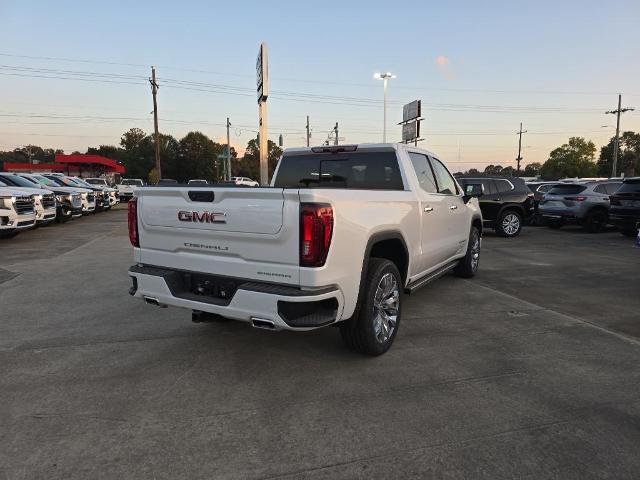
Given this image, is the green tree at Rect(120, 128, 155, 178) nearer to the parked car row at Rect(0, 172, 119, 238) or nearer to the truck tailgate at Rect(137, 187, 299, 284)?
the parked car row at Rect(0, 172, 119, 238)

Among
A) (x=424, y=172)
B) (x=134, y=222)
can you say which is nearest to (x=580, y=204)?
(x=424, y=172)

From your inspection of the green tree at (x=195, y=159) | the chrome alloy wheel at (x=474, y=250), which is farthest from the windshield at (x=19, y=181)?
the green tree at (x=195, y=159)

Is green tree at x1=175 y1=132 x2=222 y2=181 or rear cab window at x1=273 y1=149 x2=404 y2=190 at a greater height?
green tree at x1=175 y1=132 x2=222 y2=181

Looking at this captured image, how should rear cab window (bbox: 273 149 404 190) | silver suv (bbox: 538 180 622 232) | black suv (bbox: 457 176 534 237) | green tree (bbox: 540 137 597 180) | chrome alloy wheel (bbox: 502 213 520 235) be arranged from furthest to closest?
1. green tree (bbox: 540 137 597 180)
2. silver suv (bbox: 538 180 622 232)
3. chrome alloy wheel (bbox: 502 213 520 235)
4. black suv (bbox: 457 176 534 237)
5. rear cab window (bbox: 273 149 404 190)

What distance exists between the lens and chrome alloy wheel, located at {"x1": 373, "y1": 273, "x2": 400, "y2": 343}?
399 centimetres

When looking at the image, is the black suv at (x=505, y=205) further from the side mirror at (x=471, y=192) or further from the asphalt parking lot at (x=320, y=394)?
the asphalt parking lot at (x=320, y=394)

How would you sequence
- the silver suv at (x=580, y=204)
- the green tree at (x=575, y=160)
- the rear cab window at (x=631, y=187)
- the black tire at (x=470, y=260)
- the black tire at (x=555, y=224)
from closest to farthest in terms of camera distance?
1. the black tire at (x=470, y=260)
2. the rear cab window at (x=631, y=187)
3. the silver suv at (x=580, y=204)
4. the black tire at (x=555, y=224)
5. the green tree at (x=575, y=160)

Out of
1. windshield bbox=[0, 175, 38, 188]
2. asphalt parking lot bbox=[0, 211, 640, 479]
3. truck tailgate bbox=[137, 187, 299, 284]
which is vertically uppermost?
windshield bbox=[0, 175, 38, 188]

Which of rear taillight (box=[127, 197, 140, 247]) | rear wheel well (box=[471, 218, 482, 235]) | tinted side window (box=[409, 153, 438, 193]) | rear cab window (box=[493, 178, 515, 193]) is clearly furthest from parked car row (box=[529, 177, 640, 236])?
rear taillight (box=[127, 197, 140, 247])

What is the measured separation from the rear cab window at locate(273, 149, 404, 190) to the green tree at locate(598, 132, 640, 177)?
10904cm

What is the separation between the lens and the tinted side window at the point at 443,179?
5.73m

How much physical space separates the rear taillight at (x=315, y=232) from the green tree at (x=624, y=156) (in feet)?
364

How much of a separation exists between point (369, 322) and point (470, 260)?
3.99 metres

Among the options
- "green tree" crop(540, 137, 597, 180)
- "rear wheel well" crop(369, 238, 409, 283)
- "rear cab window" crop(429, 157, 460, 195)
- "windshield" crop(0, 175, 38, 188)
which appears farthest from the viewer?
"green tree" crop(540, 137, 597, 180)
